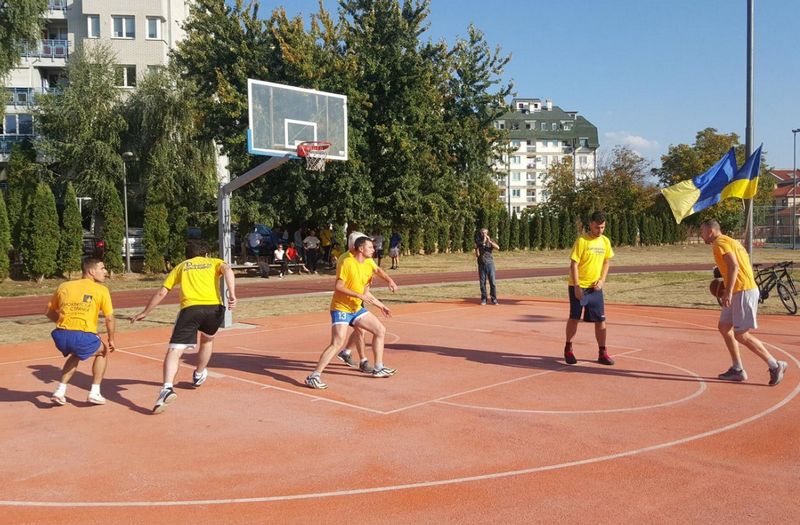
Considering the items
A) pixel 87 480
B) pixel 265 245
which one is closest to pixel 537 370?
pixel 87 480

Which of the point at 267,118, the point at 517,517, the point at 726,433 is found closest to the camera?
the point at 517,517

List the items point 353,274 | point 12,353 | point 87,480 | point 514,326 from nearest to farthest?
point 87,480
point 353,274
point 12,353
point 514,326

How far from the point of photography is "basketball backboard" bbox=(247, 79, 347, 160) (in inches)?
605

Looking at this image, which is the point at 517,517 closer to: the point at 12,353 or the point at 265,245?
Answer: the point at 12,353

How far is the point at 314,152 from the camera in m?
16.7

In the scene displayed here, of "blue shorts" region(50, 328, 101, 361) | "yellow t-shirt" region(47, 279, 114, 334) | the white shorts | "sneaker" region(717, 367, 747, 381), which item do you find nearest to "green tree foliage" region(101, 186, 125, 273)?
"yellow t-shirt" region(47, 279, 114, 334)

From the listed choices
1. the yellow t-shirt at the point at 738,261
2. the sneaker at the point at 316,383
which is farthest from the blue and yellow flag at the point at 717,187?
the sneaker at the point at 316,383

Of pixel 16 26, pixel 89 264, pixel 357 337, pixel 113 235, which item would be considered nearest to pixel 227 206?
pixel 357 337

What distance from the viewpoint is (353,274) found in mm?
8766

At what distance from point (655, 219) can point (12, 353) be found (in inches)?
2219

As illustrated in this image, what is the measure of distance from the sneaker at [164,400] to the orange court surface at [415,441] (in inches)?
4.1

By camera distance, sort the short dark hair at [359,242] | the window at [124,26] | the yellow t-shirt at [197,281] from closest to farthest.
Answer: the yellow t-shirt at [197,281], the short dark hair at [359,242], the window at [124,26]

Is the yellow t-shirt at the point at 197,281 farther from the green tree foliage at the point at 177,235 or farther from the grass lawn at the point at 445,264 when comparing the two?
the green tree foliage at the point at 177,235

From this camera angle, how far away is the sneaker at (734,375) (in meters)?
8.81
